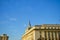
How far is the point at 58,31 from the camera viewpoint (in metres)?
96.1

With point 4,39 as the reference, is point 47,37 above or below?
below

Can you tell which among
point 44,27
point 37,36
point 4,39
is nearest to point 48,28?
point 44,27

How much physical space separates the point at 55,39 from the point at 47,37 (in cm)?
510

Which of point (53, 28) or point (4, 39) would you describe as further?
point (4, 39)

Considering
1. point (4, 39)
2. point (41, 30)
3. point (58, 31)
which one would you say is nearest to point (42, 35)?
point (41, 30)

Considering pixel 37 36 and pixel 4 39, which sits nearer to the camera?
pixel 37 36

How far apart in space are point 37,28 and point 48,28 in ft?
22.1

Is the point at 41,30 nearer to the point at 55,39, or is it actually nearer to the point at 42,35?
the point at 42,35

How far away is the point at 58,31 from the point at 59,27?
2614mm

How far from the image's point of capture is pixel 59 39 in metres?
96.1

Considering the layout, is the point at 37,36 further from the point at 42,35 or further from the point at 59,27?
the point at 59,27

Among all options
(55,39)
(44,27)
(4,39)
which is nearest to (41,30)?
(44,27)

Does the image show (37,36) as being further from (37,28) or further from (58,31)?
(58,31)

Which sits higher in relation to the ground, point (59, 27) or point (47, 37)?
point (59, 27)
